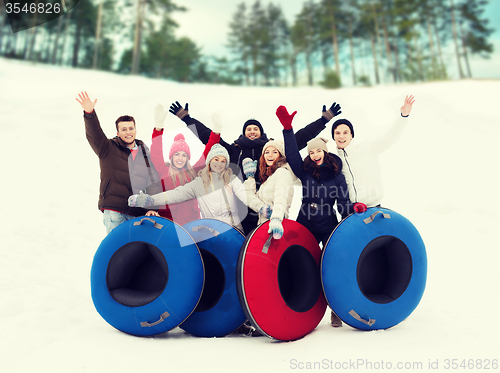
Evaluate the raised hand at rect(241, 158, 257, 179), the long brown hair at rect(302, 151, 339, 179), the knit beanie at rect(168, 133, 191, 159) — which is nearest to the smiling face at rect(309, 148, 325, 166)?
the long brown hair at rect(302, 151, 339, 179)

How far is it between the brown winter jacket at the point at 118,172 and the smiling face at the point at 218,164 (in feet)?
1.93

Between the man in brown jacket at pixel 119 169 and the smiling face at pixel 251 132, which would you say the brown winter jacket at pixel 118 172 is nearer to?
the man in brown jacket at pixel 119 169

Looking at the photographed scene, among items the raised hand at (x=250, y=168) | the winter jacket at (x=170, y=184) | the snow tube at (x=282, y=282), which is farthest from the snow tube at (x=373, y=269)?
the winter jacket at (x=170, y=184)

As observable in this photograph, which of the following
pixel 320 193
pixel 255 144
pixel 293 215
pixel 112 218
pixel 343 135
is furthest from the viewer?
pixel 293 215

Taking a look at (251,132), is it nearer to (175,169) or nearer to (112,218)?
(175,169)

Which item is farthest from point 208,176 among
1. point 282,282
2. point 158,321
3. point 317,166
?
point 158,321

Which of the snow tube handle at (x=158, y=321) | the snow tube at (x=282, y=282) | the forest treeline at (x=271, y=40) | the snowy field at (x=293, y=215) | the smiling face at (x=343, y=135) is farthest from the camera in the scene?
the forest treeline at (x=271, y=40)

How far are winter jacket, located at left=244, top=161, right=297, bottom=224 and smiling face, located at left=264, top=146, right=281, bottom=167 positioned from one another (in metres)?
0.10

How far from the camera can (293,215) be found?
23.9 feet

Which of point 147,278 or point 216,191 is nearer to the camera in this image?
point 147,278

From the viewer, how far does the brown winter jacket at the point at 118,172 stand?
3258 millimetres

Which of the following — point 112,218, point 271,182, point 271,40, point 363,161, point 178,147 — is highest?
point 271,40

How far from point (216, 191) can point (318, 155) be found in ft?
3.42

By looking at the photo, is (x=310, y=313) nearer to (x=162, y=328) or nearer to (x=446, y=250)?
(x=162, y=328)
